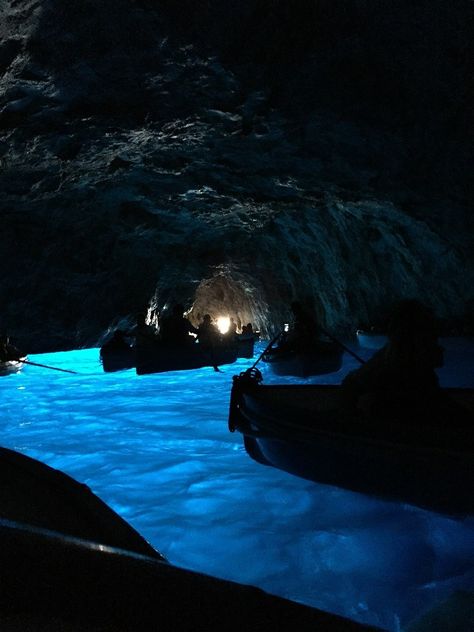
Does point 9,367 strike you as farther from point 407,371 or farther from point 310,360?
point 407,371

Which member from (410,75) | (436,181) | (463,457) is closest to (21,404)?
(463,457)

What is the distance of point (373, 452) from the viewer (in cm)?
339

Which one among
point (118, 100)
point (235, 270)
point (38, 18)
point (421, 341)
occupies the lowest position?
point (421, 341)

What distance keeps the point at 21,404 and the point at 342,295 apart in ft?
59.2

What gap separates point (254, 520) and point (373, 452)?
1.13 meters

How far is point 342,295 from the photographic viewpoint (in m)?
24.1

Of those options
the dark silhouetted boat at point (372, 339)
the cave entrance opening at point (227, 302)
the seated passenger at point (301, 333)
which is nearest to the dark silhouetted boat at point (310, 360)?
the seated passenger at point (301, 333)

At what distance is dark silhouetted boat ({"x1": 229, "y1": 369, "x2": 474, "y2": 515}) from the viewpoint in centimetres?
302

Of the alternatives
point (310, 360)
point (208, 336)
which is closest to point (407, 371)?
point (310, 360)

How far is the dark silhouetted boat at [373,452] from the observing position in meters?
3.02

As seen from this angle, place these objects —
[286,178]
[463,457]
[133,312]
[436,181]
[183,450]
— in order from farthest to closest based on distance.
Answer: [133,312]
[286,178]
[436,181]
[183,450]
[463,457]

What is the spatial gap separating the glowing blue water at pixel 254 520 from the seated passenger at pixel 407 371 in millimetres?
891

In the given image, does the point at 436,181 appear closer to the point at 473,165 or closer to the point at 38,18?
the point at 473,165

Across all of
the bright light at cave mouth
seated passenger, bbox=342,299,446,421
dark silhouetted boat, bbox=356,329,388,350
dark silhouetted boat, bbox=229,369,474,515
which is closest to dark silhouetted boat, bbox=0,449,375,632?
dark silhouetted boat, bbox=229,369,474,515
